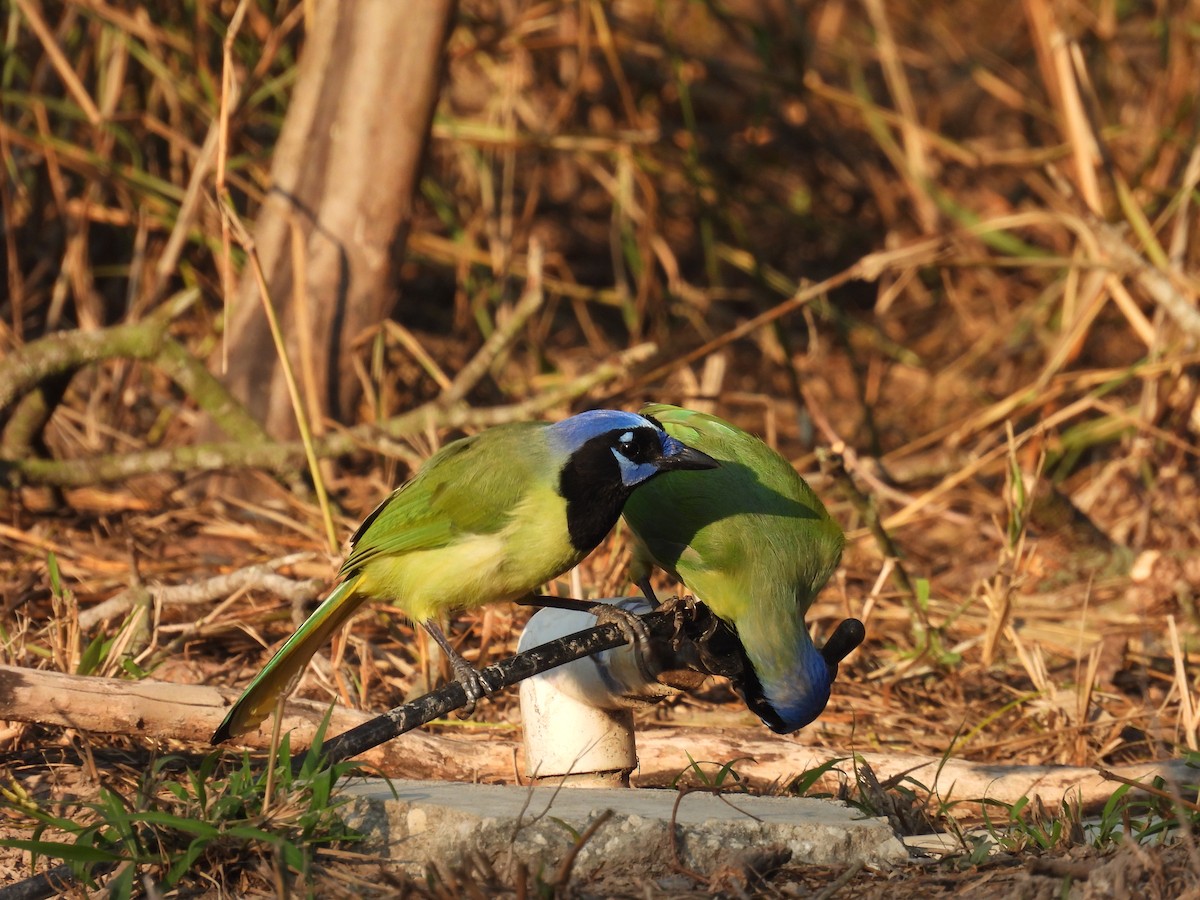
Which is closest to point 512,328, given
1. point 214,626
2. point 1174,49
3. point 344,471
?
point 344,471

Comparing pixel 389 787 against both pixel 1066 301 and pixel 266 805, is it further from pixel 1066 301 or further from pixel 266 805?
pixel 1066 301

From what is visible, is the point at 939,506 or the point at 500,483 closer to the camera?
the point at 500,483

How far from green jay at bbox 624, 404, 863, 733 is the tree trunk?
1.81 meters

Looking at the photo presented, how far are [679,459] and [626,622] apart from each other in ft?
1.30

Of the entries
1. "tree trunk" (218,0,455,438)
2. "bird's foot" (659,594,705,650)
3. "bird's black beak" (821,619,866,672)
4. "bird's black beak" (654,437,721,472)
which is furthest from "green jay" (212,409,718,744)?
"tree trunk" (218,0,455,438)

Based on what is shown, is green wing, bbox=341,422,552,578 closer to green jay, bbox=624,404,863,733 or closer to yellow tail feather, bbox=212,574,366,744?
yellow tail feather, bbox=212,574,366,744

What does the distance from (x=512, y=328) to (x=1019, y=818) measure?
111 inches

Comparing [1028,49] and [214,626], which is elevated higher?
[1028,49]

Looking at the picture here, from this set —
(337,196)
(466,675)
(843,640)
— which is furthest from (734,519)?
(337,196)

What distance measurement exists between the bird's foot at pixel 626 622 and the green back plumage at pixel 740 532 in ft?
0.97

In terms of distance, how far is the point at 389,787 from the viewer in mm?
2674

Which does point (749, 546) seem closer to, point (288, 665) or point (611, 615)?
point (611, 615)

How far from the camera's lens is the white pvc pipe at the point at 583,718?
3012mm

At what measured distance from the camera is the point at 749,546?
133 inches
